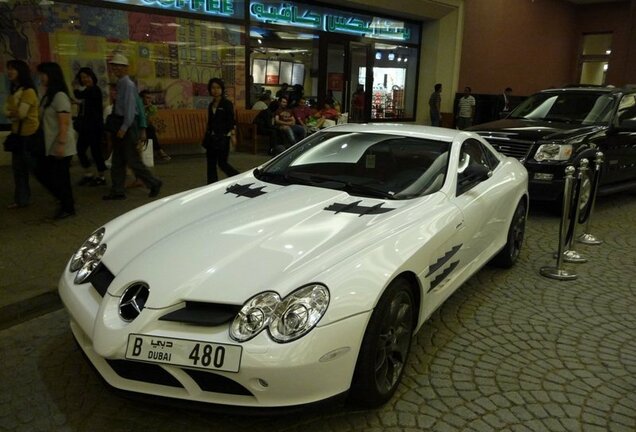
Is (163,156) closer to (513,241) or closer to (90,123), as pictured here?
(90,123)

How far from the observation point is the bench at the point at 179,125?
11.5 metres

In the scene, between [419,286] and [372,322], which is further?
[419,286]

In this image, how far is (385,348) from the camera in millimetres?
2832

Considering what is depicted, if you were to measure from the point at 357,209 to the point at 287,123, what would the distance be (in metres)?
8.67

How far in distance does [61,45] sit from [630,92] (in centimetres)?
998

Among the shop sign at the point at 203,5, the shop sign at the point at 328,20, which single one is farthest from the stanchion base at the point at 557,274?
the shop sign at the point at 328,20

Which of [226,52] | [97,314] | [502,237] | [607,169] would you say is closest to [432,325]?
[502,237]

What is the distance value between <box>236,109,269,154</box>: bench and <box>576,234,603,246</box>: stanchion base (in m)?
7.68

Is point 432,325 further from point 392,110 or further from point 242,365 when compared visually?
point 392,110

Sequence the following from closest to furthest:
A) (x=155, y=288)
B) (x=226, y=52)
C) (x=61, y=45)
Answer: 1. (x=155, y=288)
2. (x=61, y=45)
3. (x=226, y=52)

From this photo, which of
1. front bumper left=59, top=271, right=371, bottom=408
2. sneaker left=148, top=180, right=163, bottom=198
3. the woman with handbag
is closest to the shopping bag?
sneaker left=148, top=180, right=163, bottom=198

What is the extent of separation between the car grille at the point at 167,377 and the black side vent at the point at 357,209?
134 centimetres

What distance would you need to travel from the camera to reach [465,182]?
13.2 feet

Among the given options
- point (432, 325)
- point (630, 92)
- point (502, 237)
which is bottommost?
point (432, 325)
